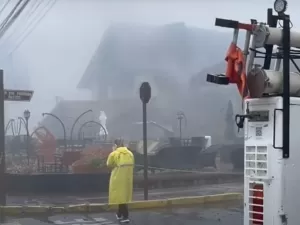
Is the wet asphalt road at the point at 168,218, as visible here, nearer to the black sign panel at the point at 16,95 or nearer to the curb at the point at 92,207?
the curb at the point at 92,207

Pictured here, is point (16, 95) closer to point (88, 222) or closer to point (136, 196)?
point (136, 196)

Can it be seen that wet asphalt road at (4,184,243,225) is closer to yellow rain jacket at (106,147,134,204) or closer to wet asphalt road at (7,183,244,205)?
wet asphalt road at (7,183,244,205)

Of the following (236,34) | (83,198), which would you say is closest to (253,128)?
(236,34)

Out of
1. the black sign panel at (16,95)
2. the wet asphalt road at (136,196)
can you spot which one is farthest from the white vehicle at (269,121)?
the wet asphalt road at (136,196)

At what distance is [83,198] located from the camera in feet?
44.7

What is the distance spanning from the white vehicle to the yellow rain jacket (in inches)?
179

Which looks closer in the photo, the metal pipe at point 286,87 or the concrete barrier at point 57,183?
the metal pipe at point 286,87

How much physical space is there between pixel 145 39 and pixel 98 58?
9.01 feet

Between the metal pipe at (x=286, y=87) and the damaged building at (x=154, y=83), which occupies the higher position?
the damaged building at (x=154, y=83)

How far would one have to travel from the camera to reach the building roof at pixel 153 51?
27.7 m

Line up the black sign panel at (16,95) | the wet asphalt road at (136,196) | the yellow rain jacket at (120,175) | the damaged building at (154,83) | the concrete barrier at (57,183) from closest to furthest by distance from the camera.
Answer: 1. the yellow rain jacket at (120,175)
2. the black sign panel at (16,95)
3. the wet asphalt road at (136,196)
4. the concrete barrier at (57,183)
5. the damaged building at (154,83)

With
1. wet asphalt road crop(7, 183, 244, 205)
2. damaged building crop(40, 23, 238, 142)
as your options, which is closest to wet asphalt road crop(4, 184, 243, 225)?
wet asphalt road crop(7, 183, 244, 205)

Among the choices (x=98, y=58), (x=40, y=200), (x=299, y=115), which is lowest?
(x=40, y=200)

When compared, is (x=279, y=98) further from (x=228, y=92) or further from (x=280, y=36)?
(x=228, y=92)
